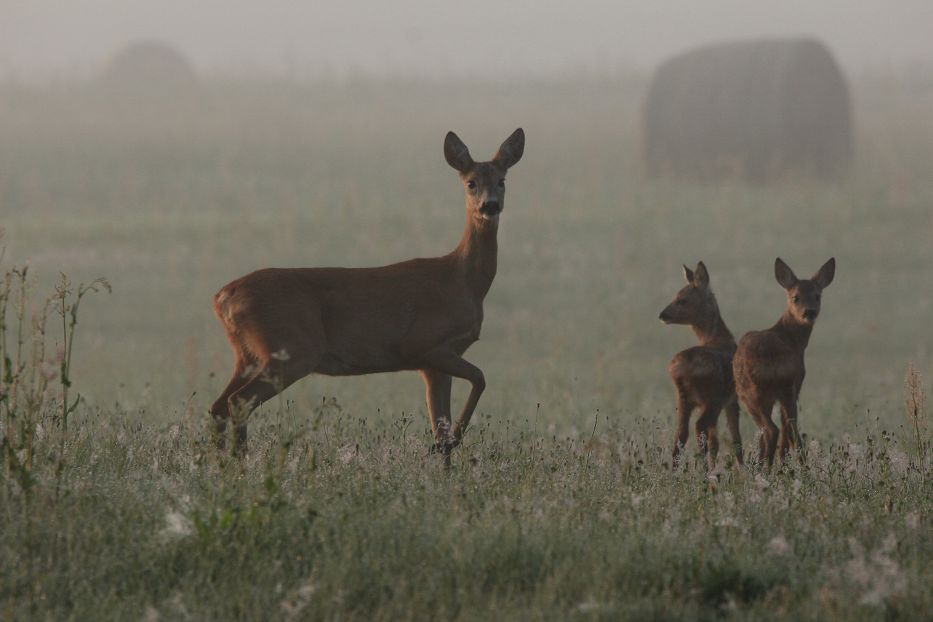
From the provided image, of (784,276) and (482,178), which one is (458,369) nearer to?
(482,178)

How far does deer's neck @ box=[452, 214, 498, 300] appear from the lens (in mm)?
8031

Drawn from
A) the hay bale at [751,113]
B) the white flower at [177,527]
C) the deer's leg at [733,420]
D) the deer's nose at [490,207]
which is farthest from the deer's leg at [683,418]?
the hay bale at [751,113]

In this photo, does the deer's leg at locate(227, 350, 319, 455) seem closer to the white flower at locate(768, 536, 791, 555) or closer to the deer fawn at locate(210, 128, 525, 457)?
the deer fawn at locate(210, 128, 525, 457)

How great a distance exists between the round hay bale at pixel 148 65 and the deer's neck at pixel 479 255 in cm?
4158

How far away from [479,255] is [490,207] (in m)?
0.30

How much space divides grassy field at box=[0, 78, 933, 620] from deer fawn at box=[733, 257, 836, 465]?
0.28m

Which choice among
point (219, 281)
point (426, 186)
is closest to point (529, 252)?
point (219, 281)

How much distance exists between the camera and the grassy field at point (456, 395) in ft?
18.2

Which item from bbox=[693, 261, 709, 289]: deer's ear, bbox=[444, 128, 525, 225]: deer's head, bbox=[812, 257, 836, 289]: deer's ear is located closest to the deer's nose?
bbox=[444, 128, 525, 225]: deer's head

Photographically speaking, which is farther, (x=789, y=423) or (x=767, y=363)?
(x=789, y=423)

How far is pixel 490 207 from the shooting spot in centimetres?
790

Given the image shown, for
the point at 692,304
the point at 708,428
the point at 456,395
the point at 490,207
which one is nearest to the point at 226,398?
the point at 490,207

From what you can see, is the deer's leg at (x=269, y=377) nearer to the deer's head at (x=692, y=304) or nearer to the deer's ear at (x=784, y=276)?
the deer's head at (x=692, y=304)

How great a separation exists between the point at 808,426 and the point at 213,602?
6.83m
